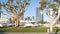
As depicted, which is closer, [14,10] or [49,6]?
[49,6]

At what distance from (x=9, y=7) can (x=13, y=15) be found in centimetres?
185

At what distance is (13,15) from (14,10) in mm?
1334

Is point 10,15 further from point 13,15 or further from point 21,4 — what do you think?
point 21,4

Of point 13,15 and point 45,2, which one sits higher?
point 45,2

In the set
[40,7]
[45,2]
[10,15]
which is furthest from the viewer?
[10,15]

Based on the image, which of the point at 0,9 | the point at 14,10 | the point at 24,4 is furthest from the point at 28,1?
the point at 0,9

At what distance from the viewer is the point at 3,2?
1308 inches

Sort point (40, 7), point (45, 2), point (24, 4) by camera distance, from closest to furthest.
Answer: point (45, 2), point (40, 7), point (24, 4)

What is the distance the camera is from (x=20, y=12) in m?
33.5

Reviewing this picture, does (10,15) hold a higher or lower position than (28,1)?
lower

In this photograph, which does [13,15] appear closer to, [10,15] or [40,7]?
[10,15]

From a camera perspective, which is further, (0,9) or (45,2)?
(0,9)

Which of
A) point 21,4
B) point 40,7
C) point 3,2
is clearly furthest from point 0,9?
point 40,7

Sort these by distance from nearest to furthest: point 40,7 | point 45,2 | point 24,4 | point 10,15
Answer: point 45,2, point 40,7, point 24,4, point 10,15
